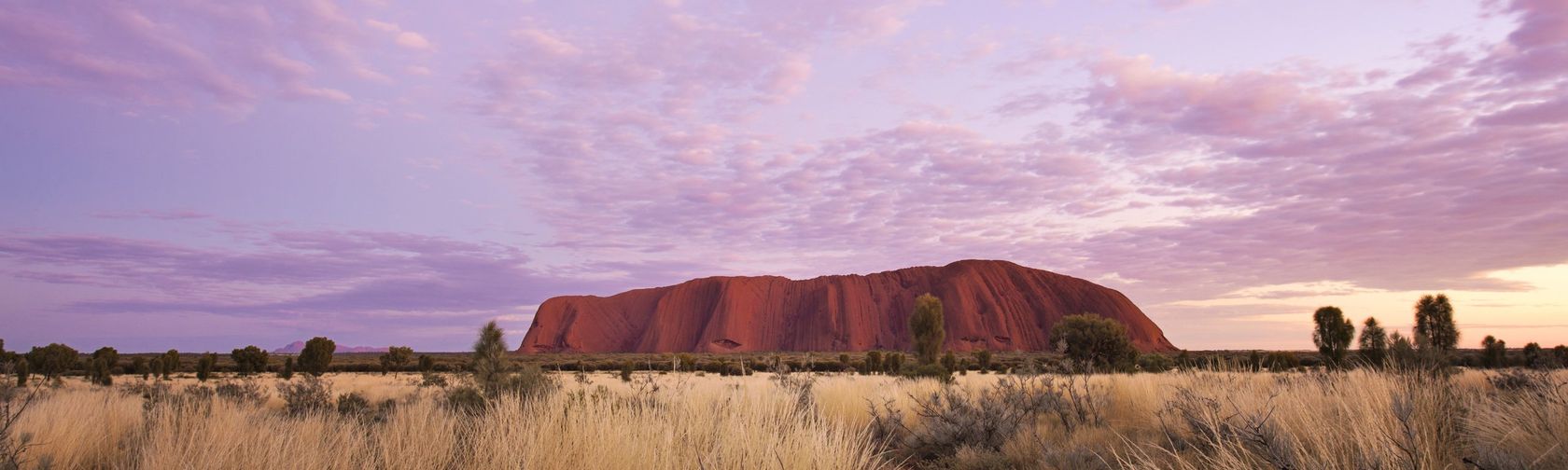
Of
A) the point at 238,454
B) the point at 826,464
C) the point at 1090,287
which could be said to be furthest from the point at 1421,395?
the point at 1090,287

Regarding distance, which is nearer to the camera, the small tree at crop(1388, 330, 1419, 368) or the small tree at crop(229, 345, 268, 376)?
the small tree at crop(1388, 330, 1419, 368)

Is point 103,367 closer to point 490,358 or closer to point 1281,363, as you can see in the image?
point 490,358

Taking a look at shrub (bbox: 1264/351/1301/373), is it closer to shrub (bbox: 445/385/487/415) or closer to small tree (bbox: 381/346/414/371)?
shrub (bbox: 445/385/487/415)

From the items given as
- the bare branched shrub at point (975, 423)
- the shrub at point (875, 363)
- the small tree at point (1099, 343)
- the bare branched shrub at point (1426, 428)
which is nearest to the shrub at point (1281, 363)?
the small tree at point (1099, 343)

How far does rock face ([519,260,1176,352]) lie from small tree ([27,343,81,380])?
69.3m

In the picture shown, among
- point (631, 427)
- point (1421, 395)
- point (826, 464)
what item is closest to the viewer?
point (826, 464)

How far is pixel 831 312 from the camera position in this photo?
11125 centimetres

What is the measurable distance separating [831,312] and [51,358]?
83.2 metres

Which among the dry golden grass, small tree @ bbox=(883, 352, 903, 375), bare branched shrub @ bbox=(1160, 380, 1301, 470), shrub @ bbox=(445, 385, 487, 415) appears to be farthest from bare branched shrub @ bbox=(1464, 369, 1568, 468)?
small tree @ bbox=(883, 352, 903, 375)

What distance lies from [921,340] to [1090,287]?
74525 millimetres

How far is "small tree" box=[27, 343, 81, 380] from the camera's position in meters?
41.2

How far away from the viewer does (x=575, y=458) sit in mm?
5055

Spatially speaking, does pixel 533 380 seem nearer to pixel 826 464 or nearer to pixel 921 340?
pixel 826 464

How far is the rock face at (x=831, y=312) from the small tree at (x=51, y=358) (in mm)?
69285
